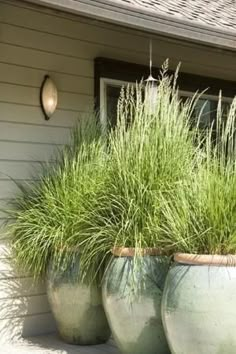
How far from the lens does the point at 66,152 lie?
208 inches

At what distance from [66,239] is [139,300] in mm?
878

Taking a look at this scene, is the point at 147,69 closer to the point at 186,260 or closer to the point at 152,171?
the point at 152,171

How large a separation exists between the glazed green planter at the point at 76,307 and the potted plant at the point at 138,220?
24cm

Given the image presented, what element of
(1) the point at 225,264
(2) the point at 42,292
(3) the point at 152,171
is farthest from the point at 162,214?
(2) the point at 42,292

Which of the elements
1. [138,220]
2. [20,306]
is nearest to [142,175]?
[138,220]

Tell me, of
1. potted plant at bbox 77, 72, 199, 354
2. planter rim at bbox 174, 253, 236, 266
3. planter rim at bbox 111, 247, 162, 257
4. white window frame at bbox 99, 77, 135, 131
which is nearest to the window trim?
white window frame at bbox 99, 77, 135, 131

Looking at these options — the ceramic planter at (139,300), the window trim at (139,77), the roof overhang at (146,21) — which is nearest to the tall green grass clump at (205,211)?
the ceramic planter at (139,300)

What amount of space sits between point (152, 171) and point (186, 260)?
0.78 metres

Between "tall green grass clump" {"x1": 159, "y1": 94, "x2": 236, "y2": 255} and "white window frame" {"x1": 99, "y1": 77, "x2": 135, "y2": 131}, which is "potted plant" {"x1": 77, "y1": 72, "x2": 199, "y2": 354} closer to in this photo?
"tall green grass clump" {"x1": 159, "y1": 94, "x2": 236, "y2": 255}

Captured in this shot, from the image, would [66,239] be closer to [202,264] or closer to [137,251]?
[137,251]

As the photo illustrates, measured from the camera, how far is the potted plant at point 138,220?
165 inches

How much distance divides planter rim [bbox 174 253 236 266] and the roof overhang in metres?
1.79

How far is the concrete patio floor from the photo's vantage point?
185 inches

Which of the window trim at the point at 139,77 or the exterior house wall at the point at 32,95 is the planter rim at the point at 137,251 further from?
the window trim at the point at 139,77
